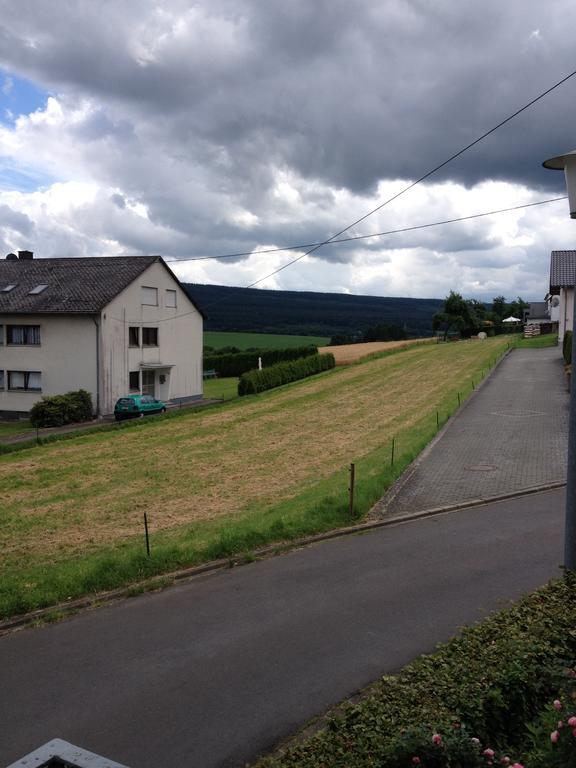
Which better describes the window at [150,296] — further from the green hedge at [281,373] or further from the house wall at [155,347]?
the green hedge at [281,373]

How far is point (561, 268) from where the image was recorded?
173ft

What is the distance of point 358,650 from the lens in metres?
8.00

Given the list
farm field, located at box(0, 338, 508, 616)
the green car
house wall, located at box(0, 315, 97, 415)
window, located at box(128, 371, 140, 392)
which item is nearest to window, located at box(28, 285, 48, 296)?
house wall, located at box(0, 315, 97, 415)

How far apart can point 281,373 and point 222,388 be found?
25.4 ft

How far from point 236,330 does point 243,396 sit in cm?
10982

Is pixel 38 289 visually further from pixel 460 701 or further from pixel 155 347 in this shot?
pixel 460 701

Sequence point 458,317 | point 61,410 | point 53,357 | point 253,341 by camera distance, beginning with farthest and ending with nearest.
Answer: point 253,341
point 458,317
point 53,357
point 61,410

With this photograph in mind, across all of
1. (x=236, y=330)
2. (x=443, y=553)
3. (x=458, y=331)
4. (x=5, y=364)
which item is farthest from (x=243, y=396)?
(x=236, y=330)

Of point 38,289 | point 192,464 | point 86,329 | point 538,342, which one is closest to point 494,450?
point 192,464

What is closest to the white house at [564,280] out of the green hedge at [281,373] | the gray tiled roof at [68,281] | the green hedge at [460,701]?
the green hedge at [281,373]

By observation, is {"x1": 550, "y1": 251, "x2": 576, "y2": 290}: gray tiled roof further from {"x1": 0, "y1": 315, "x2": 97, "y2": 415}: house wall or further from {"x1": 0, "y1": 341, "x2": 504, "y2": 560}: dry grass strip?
{"x1": 0, "y1": 315, "x2": 97, "y2": 415}: house wall

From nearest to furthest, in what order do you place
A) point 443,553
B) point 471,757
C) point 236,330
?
point 471,757, point 443,553, point 236,330

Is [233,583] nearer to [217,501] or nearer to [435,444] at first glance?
[217,501]

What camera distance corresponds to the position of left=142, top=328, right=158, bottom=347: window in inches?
1649
